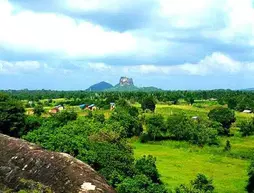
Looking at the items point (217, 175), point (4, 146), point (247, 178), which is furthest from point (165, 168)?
point (4, 146)

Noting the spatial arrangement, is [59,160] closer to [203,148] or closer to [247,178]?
[247,178]

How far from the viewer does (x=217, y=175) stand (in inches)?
2319

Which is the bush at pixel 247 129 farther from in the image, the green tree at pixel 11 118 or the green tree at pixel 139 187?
the green tree at pixel 139 187

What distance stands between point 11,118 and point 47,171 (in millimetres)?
50161

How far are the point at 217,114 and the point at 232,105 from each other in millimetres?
50463

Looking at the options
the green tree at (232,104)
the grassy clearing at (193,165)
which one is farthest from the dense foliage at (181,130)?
the green tree at (232,104)

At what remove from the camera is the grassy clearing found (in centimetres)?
5415

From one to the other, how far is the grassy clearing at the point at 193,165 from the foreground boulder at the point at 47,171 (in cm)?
2346

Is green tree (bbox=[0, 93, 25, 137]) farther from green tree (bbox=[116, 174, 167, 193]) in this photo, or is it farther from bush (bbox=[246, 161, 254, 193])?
green tree (bbox=[116, 174, 167, 193])

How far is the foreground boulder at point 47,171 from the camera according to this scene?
24906 mm

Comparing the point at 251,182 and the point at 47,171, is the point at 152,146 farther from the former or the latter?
the point at 47,171

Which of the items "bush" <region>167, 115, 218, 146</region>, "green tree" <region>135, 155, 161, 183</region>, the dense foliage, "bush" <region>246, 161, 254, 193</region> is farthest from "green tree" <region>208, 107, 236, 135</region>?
"green tree" <region>135, 155, 161, 183</region>

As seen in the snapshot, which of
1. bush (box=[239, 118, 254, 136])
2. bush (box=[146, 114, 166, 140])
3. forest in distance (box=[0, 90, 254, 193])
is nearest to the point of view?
forest in distance (box=[0, 90, 254, 193])

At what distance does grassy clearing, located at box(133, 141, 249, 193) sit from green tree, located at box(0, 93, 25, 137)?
22557 mm
